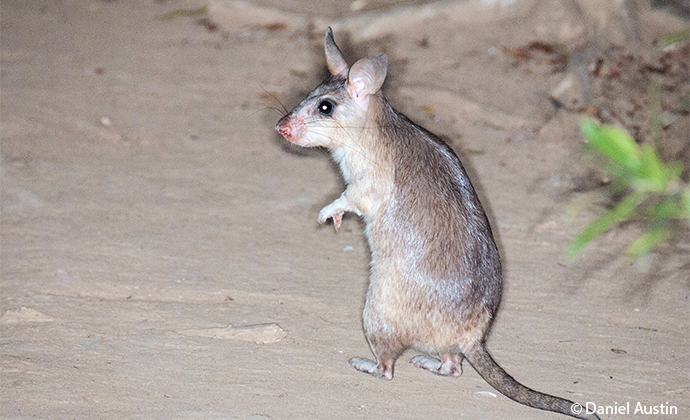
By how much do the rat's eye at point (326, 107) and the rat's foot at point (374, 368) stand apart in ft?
4.49

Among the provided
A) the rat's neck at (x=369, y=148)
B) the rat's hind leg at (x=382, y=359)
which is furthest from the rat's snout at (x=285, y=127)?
the rat's hind leg at (x=382, y=359)

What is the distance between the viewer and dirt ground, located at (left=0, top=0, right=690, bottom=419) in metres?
3.78

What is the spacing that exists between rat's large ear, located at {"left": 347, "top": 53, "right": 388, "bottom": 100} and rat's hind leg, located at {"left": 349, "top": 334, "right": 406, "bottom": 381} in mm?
1322

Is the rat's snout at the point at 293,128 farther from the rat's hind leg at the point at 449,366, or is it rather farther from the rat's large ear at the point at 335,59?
the rat's hind leg at the point at 449,366

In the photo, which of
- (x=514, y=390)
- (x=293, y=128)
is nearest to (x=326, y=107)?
(x=293, y=128)

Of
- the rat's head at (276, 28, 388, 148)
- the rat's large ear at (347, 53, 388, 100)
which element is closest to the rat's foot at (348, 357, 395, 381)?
the rat's head at (276, 28, 388, 148)

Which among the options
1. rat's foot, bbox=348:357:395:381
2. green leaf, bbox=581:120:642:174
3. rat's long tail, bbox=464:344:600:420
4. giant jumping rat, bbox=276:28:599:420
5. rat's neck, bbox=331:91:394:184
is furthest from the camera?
rat's neck, bbox=331:91:394:184

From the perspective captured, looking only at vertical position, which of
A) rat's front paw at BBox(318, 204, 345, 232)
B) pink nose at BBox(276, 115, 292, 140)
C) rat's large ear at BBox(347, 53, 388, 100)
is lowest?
rat's front paw at BBox(318, 204, 345, 232)

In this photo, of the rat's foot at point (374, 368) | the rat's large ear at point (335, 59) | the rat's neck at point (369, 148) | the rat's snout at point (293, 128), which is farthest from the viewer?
the rat's large ear at point (335, 59)

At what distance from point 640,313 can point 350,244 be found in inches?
77.4

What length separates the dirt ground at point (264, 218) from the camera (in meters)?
3.78

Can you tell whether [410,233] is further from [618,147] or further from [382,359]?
[618,147]

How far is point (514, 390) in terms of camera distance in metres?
3.62

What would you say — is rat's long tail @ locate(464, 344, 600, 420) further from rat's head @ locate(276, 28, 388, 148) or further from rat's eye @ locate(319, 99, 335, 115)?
rat's eye @ locate(319, 99, 335, 115)
